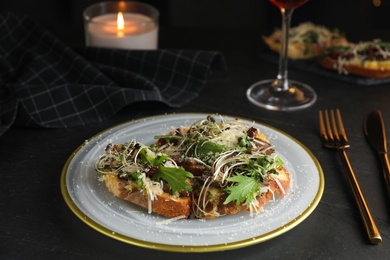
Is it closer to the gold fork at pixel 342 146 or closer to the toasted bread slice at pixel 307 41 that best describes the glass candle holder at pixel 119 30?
the toasted bread slice at pixel 307 41

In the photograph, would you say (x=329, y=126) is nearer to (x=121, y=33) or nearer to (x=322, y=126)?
(x=322, y=126)

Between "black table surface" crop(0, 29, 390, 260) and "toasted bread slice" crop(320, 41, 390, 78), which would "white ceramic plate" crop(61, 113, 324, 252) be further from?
"toasted bread slice" crop(320, 41, 390, 78)

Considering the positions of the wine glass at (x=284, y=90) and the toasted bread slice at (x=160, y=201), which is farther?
the wine glass at (x=284, y=90)

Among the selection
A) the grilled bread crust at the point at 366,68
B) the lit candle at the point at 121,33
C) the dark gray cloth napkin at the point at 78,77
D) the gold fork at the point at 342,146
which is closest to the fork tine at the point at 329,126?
the gold fork at the point at 342,146

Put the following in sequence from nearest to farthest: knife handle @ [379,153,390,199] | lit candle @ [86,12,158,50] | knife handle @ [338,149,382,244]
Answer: knife handle @ [338,149,382,244] < knife handle @ [379,153,390,199] < lit candle @ [86,12,158,50]

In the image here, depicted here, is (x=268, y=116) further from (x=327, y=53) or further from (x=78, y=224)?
(x=78, y=224)

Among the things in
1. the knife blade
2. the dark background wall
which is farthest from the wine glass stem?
the dark background wall
